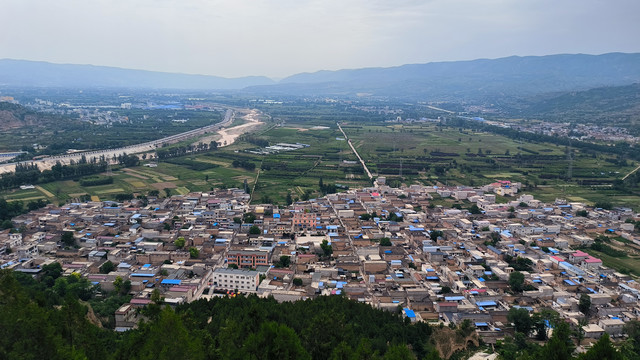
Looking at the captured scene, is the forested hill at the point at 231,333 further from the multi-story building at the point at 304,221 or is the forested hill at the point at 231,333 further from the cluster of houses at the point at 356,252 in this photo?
the multi-story building at the point at 304,221

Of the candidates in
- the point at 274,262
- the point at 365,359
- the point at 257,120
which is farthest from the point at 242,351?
the point at 257,120

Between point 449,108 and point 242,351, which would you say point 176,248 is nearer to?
point 242,351

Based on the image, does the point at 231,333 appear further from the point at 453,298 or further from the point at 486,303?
the point at 486,303

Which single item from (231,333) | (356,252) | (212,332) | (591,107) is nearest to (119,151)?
(356,252)

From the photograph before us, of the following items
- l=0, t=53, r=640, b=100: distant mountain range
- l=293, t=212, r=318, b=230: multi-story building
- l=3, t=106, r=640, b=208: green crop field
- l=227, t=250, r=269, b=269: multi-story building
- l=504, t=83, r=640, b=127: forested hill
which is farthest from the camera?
l=0, t=53, r=640, b=100: distant mountain range

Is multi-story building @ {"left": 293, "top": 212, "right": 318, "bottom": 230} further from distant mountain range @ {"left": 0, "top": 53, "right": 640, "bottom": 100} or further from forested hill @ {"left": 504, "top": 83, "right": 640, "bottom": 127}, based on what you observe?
distant mountain range @ {"left": 0, "top": 53, "right": 640, "bottom": 100}

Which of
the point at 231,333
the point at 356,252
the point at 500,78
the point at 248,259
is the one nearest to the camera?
the point at 231,333

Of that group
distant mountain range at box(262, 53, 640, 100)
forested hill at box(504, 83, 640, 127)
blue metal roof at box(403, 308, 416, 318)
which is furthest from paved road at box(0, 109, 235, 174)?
distant mountain range at box(262, 53, 640, 100)
